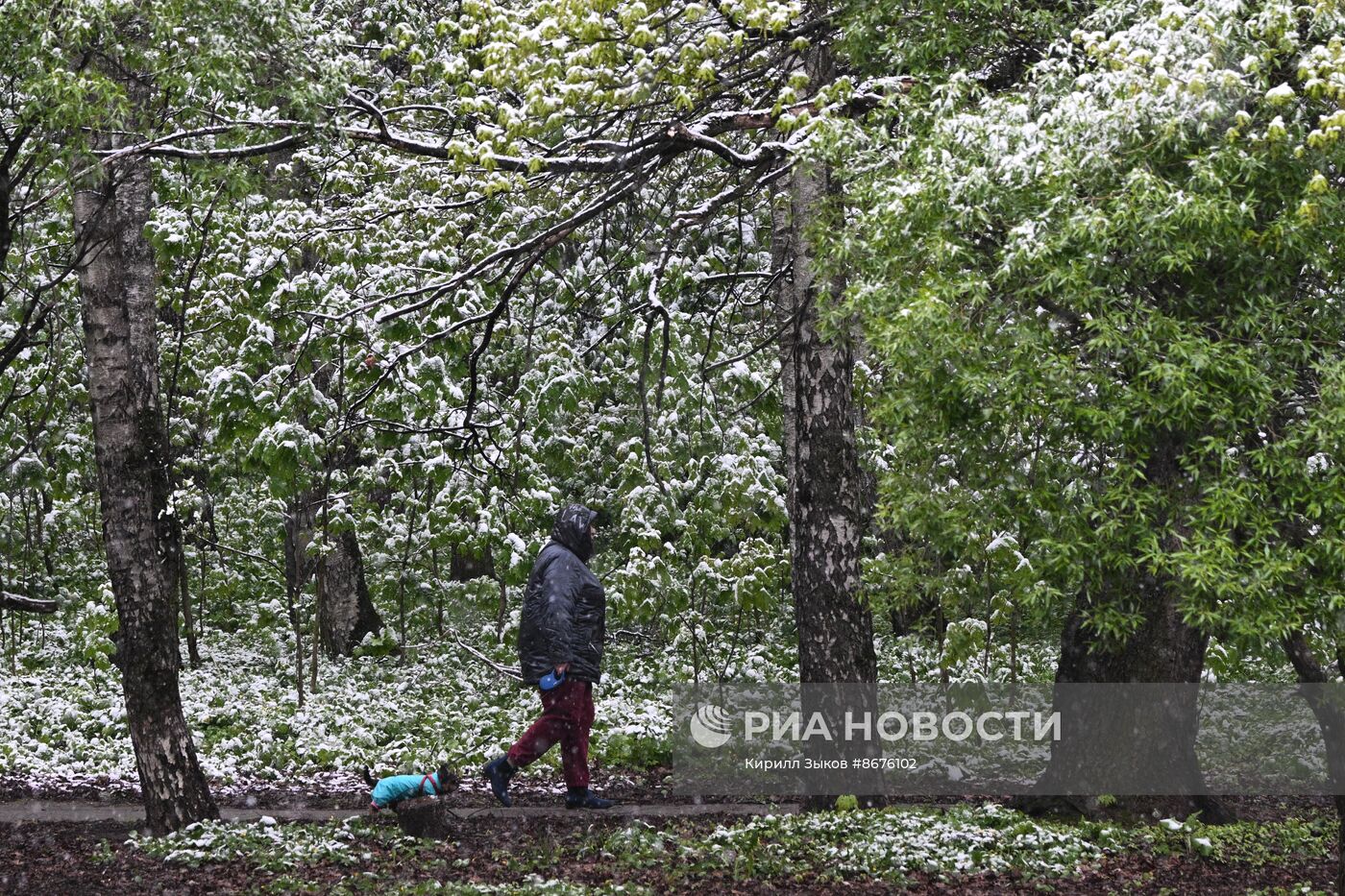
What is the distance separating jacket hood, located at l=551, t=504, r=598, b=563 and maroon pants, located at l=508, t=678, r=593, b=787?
871 mm

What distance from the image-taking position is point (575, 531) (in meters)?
8.20

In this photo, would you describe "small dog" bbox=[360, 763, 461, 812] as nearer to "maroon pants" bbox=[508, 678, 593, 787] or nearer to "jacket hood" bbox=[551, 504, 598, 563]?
"maroon pants" bbox=[508, 678, 593, 787]

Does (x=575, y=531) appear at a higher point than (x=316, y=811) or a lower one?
higher

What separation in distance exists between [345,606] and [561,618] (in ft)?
28.6

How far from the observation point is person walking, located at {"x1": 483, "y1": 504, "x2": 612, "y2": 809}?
7930mm

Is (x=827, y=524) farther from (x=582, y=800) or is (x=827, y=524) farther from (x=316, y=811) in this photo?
(x=316, y=811)

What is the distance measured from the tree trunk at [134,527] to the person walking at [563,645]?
6.69 feet

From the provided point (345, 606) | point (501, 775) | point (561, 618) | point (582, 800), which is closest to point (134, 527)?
point (561, 618)

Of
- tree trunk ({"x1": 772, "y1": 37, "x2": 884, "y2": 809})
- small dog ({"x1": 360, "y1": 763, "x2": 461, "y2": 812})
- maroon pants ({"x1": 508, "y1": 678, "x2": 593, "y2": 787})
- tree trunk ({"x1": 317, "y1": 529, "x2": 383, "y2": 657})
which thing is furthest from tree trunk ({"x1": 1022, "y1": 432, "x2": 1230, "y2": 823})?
tree trunk ({"x1": 317, "y1": 529, "x2": 383, "y2": 657})

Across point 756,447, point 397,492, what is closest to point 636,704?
point 756,447

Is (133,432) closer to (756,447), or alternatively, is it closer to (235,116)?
(235,116)

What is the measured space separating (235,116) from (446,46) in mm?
4541

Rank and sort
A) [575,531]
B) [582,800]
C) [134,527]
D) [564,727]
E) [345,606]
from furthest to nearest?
1. [345,606]
2. [582,800]
3. [575,531]
4. [564,727]
5. [134,527]

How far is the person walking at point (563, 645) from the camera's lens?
7.93 m
